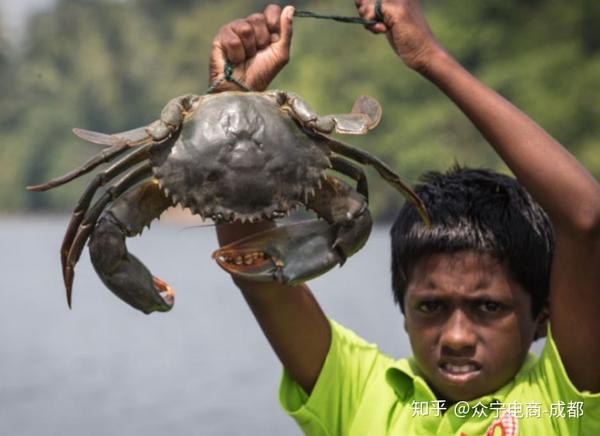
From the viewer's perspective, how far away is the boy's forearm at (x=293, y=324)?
2889mm

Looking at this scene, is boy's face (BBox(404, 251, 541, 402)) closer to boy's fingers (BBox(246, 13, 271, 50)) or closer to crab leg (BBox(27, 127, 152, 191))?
boy's fingers (BBox(246, 13, 271, 50))

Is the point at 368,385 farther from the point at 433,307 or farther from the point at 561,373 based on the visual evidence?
the point at 561,373

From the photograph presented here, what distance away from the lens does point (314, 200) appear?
2428 mm

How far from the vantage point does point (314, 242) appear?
Result: 242 centimetres

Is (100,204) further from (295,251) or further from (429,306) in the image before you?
(429,306)

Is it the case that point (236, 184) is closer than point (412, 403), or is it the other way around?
point (236, 184)

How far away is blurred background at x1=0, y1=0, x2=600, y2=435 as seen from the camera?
9734 millimetres

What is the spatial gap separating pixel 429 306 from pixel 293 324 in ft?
1.14

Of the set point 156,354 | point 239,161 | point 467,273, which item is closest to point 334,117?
point 239,161

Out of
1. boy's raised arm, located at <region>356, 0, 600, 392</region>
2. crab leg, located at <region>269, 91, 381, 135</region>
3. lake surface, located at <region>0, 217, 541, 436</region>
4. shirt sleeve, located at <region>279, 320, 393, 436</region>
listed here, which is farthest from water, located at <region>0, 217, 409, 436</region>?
crab leg, located at <region>269, 91, 381, 135</region>

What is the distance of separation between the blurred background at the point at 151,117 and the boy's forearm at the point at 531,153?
63 centimetres

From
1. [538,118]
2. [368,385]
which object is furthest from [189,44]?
[368,385]

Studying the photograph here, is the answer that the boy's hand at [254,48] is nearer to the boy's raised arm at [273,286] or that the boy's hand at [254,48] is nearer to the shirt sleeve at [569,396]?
the boy's raised arm at [273,286]

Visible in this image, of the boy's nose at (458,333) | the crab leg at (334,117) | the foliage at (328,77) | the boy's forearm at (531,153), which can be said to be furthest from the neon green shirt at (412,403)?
the foliage at (328,77)
